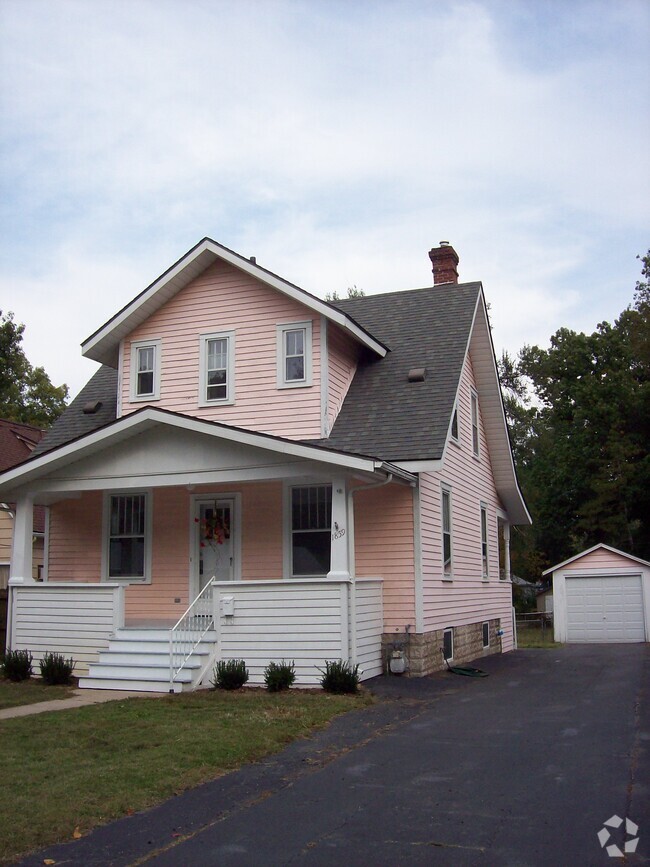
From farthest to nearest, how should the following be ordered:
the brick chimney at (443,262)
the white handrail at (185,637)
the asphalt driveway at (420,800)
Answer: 1. the brick chimney at (443,262)
2. the white handrail at (185,637)
3. the asphalt driveway at (420,800)

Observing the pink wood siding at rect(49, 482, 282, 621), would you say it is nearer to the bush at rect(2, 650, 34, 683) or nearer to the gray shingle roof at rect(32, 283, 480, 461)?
the gray shingle roof at rect(32, 283, 480, 461)

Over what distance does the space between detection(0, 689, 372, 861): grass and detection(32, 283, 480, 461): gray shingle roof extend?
387 centimetres

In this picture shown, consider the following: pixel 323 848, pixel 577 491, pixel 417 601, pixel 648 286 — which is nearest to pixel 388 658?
pixel 417 601

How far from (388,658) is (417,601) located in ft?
3.28

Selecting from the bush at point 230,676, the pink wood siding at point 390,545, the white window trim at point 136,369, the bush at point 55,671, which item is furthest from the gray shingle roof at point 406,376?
the bush at point 55,671

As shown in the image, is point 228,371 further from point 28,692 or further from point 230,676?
point 28,692

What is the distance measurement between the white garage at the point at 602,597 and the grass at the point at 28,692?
814 inches

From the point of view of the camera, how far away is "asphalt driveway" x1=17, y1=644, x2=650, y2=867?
5562mm

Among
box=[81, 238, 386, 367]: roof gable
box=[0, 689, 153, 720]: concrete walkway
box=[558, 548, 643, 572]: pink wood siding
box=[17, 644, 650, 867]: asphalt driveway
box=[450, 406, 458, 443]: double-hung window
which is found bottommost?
box=[17, 644, 650, 867]: asphalt driveway

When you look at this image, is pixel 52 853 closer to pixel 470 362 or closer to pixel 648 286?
pixel 470 362

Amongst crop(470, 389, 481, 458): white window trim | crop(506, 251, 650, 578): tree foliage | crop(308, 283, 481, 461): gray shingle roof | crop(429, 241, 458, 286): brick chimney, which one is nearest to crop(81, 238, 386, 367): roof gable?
crop(308, 283, 481, 461): gray shingle roof

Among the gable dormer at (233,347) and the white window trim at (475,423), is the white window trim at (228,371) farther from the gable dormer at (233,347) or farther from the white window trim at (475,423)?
the white window trim at (475,423)

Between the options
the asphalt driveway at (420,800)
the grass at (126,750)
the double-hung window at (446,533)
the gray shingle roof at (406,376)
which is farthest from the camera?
the double-hung window at (446,533)

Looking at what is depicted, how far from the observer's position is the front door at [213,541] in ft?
51.0
